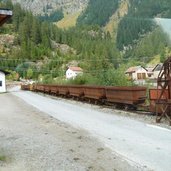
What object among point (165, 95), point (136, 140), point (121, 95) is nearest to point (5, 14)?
point (136, 140)

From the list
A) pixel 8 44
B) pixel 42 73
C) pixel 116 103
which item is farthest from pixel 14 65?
pixel 116 103

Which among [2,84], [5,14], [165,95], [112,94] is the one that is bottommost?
[2,84]

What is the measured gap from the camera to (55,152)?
35.2 feet

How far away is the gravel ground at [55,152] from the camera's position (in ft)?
29.7

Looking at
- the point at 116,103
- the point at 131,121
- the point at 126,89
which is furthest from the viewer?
the point at 116,103

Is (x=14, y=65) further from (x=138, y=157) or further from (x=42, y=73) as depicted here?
(x=138, y=157)

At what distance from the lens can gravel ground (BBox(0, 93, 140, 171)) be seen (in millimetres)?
9047

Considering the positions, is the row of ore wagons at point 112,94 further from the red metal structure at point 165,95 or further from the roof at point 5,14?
the roof at point 5,14

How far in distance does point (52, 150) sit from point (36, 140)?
6.82 feet

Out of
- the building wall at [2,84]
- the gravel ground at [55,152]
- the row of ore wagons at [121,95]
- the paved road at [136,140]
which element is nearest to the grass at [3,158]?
the gravel ground at [55,152]

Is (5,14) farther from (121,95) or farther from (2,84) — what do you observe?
(2,84)

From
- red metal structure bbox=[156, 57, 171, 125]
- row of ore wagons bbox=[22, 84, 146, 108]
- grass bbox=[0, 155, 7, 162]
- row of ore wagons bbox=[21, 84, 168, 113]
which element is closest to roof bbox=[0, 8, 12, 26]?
grass bbox=[0, 155, 7, 162]

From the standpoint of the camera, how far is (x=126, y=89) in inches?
925

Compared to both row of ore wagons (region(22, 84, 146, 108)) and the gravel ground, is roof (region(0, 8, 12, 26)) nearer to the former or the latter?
the gravel ground
